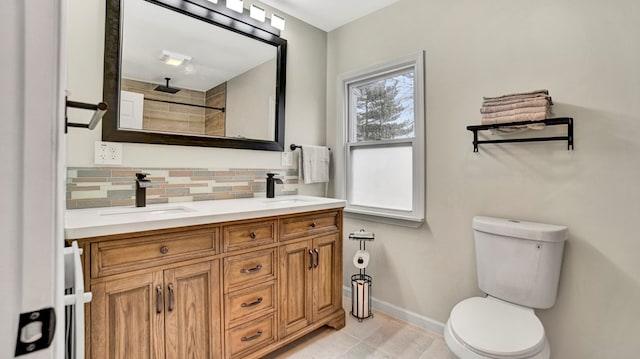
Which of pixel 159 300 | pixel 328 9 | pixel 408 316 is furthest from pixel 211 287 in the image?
pixel 328 9

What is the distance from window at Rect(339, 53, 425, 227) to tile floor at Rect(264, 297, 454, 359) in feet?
2.46

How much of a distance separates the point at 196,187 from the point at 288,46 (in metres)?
1.38

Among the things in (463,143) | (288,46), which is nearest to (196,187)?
(288,46)

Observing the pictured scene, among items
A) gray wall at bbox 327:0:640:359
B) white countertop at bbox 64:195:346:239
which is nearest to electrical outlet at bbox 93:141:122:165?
white countertop at bbox 64:195:346:239

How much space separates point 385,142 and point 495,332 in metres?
1.47

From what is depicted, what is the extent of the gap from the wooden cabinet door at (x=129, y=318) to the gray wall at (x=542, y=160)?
5.39 ft

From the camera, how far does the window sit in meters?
2.18

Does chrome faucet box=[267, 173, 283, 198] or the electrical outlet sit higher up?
the electrical outlet

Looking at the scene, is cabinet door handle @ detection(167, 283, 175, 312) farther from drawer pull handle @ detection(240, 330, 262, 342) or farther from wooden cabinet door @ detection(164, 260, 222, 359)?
drawer pull handle @ detection(240, 330, 262, 342)

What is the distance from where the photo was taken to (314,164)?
2586 mm

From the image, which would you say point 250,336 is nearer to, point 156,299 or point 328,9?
point 156,299

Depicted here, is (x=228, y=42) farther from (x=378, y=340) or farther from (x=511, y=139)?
(x=378, y=340)

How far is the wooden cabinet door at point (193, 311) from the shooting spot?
4.34 ft

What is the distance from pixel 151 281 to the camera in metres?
1.27
